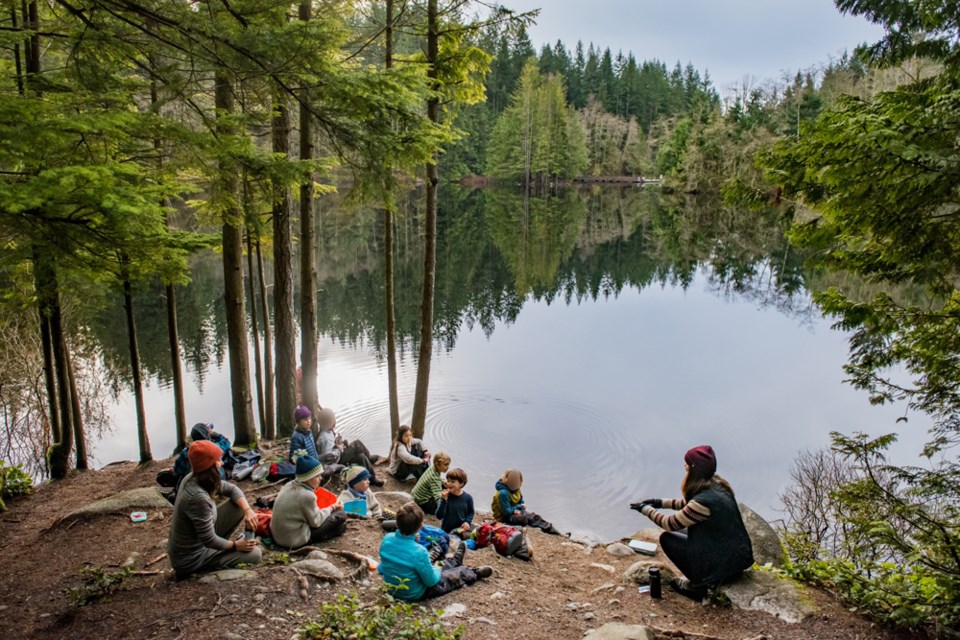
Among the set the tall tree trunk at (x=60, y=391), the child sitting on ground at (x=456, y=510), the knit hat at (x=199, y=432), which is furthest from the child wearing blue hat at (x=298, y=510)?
the tall tree trunk at (x=60, y=391)

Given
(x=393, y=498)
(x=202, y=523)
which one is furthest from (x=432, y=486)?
(x=202, y=523)

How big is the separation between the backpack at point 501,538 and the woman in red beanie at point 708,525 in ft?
7.74

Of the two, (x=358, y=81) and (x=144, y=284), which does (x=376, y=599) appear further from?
(x=144, y=284)

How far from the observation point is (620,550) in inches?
336

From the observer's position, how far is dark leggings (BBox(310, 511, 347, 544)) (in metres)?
6.54

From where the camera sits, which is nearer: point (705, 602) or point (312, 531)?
point (705, 602)

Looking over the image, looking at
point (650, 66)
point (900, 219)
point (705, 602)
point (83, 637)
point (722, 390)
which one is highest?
point (650, 66)

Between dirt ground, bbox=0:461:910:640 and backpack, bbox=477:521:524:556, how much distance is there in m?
0.15

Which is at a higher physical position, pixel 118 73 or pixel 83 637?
pixel 118 73

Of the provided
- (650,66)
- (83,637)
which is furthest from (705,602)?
(650,66)

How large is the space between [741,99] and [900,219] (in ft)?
244

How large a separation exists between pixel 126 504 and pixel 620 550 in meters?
6.71

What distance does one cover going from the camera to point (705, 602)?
229 inches

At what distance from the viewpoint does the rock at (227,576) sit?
5.30 metres
